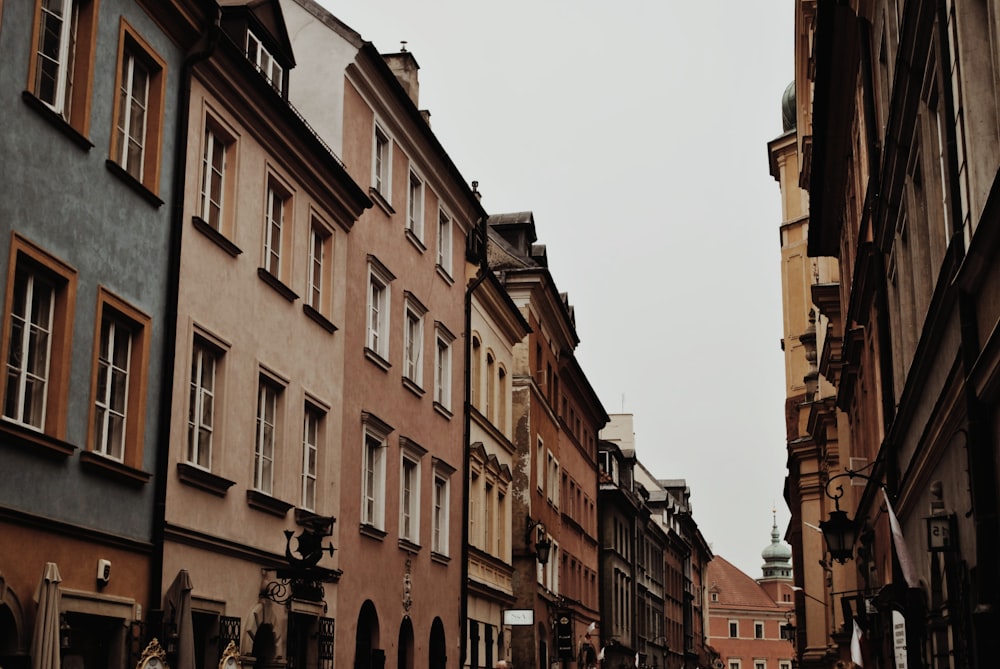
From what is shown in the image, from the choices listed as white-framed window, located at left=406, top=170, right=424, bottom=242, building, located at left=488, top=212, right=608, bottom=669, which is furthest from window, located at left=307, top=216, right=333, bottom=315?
building, located at left=488, top=212, right=608, bottom=669

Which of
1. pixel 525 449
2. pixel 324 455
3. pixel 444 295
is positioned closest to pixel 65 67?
pixel 324 455

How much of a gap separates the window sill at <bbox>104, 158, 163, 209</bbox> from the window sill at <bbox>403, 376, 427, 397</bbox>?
36.0ft

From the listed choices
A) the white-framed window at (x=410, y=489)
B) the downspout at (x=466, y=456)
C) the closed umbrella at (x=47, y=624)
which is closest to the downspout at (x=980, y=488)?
the closed umbrella at (x=47, y=624)

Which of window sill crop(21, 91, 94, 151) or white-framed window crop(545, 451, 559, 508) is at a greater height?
white-framed window crop(545, 451, 559, 508)

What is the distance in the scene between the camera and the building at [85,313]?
13.1 meters

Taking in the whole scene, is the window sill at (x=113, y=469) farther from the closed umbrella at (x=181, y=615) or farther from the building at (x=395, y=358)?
the building at (x=395, y=358)

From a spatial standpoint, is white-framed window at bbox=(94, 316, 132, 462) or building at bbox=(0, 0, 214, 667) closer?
building at bbox=(0, 0, 214, 667)

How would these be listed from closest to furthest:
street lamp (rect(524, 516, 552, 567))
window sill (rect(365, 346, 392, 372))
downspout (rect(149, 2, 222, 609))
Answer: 1. downspout (rect(149, 2, 222, 609))
2. window sill (rect(365, 346, 392, 372))
3. street lamp (rect(524, 516, 552, 567))

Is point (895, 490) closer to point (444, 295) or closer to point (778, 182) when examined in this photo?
point (444, 295)

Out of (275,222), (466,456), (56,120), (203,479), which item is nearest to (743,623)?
(466,456)

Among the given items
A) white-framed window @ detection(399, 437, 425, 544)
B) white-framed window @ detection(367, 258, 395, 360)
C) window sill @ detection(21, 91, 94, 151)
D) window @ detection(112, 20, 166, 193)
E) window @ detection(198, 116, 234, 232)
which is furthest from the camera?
white-framed window @ detection(399, 437, 425, 544)

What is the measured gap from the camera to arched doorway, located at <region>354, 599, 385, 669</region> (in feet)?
77.8

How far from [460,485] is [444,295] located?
14.0 feet

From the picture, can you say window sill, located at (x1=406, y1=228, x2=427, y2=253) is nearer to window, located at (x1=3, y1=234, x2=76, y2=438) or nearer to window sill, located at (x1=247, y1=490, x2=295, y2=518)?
window sill, located at (x1=247, y1=490, x2=295, y2=518)
